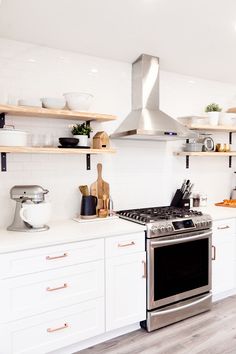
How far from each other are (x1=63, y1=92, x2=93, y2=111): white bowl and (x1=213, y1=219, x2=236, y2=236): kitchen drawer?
1.69 metres

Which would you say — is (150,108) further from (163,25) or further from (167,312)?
(167,312)

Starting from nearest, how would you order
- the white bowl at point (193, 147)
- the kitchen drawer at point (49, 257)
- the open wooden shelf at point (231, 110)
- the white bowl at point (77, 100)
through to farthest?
the kitchen drawer at point (49, 257) → the white bowl at point (77, 100) → the white bowl at point (193, 147) → the open wooden shelf at point (231, 110)

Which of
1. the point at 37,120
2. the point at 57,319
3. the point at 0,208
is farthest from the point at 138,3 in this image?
the point at 57,319

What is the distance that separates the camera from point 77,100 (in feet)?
8.59

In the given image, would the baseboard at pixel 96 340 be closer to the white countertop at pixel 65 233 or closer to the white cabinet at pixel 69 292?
the white cabinet at pixel 69 292

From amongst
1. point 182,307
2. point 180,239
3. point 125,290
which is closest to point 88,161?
point 180,239

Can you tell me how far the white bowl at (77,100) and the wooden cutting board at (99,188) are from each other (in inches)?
25.1

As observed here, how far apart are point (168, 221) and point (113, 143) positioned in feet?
3.29

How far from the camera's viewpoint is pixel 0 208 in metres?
2.55

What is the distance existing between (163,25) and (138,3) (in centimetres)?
42

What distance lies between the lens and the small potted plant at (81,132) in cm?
270

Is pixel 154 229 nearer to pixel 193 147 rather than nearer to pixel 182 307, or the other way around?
pixel 182 307

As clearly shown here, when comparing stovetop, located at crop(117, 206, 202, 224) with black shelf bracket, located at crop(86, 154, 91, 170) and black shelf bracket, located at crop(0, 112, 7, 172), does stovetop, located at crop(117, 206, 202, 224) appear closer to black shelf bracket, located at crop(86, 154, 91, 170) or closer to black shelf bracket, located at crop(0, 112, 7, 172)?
black shelf bracket, located at crop(86, 154, 91, 170)

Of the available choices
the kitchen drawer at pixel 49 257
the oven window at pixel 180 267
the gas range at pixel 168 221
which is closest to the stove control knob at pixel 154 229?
the gas range at pixel 168 221
